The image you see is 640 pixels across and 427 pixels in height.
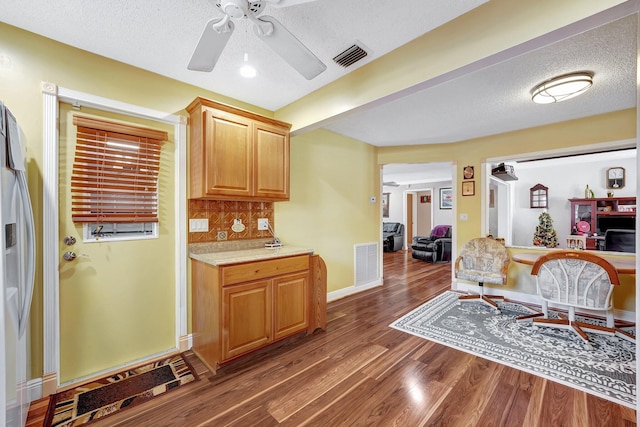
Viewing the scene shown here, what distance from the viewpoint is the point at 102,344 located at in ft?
6.81

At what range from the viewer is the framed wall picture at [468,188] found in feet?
13.8

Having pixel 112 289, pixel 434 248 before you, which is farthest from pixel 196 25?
pixel 434 248

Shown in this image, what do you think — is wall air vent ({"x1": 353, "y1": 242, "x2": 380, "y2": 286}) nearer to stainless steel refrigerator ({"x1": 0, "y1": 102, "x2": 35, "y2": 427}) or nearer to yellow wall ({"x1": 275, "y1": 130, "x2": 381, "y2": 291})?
yellow wall ({"x1": 275, "y1": 130, "x2": 381, "y2": 291})

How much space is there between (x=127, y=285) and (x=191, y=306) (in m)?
0.58

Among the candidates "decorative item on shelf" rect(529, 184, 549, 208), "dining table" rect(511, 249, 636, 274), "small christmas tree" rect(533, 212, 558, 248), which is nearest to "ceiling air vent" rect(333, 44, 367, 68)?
"dining table" rect(511, 249, 636, 274)

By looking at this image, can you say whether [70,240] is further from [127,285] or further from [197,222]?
[197,222]

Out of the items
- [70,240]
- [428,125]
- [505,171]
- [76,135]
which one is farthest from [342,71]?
[505,171]

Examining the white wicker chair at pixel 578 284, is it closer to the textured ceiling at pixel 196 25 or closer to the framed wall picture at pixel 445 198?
the textured ceiling at pixel 196 25

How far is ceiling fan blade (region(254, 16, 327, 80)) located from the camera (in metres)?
1.34

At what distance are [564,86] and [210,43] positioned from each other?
2.92 meters

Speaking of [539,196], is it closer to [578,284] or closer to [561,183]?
[561,183]

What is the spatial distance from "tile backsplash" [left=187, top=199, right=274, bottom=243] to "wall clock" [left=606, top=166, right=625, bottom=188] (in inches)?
282

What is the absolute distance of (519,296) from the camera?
3.83 metres

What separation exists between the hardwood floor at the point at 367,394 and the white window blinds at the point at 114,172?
136cm
